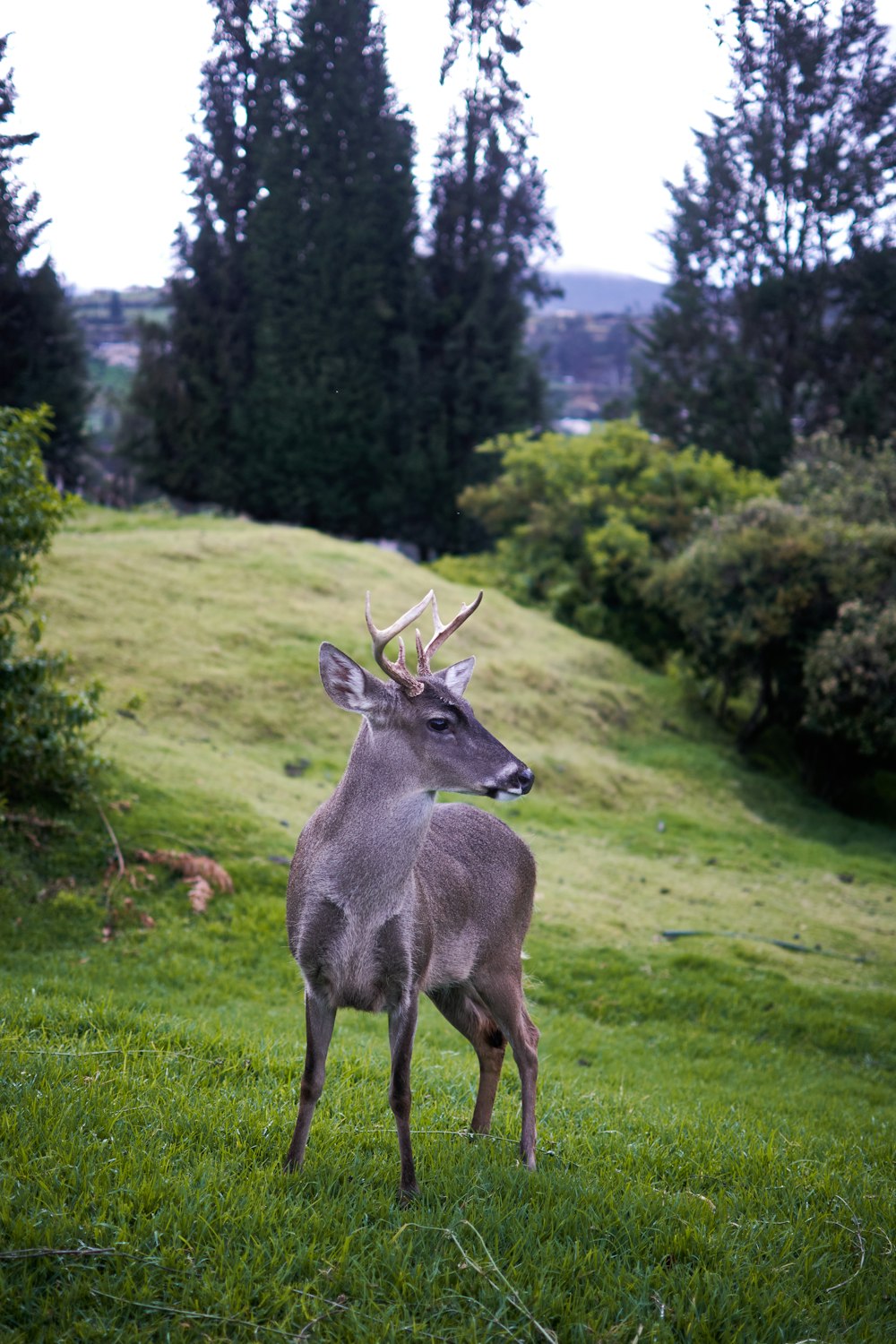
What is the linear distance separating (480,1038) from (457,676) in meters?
1.55

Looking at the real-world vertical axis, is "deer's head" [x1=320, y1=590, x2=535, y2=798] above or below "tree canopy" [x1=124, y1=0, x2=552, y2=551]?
below

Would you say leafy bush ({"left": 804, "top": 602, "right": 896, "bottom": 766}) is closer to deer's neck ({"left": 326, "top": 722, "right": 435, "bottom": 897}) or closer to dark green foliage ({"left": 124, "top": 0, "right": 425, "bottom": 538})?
deer's neck ({"left": 326, "top": 722, "right": 435, "bottom": 897})

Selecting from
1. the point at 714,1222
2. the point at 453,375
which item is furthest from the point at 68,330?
the point at 714,1222

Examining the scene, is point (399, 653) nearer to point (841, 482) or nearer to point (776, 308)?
point (841, 482)

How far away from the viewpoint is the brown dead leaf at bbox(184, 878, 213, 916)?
741 centimetres

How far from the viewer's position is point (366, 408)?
90.6ft

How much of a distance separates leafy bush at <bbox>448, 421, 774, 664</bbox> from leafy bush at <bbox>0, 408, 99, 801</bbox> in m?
13.2

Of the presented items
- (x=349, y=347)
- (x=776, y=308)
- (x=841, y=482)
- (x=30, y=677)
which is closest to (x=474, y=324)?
(x=349, y=347)

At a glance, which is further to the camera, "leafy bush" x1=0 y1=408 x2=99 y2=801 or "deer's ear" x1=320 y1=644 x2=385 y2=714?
"leafy bush" x1=0 y1=408 x2=99 y2=801

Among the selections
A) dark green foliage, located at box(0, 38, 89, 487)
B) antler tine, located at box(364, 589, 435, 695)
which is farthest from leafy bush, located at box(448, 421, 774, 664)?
antler tine, located at box(364, 589, 435, 695)

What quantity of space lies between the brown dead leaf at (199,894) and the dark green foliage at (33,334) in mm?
3423

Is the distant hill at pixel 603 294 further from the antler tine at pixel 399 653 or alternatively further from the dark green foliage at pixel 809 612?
the antler tine at pixel 399 653

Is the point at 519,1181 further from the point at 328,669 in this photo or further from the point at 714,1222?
the point at 328,669

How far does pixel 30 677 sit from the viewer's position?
24.8 feet
